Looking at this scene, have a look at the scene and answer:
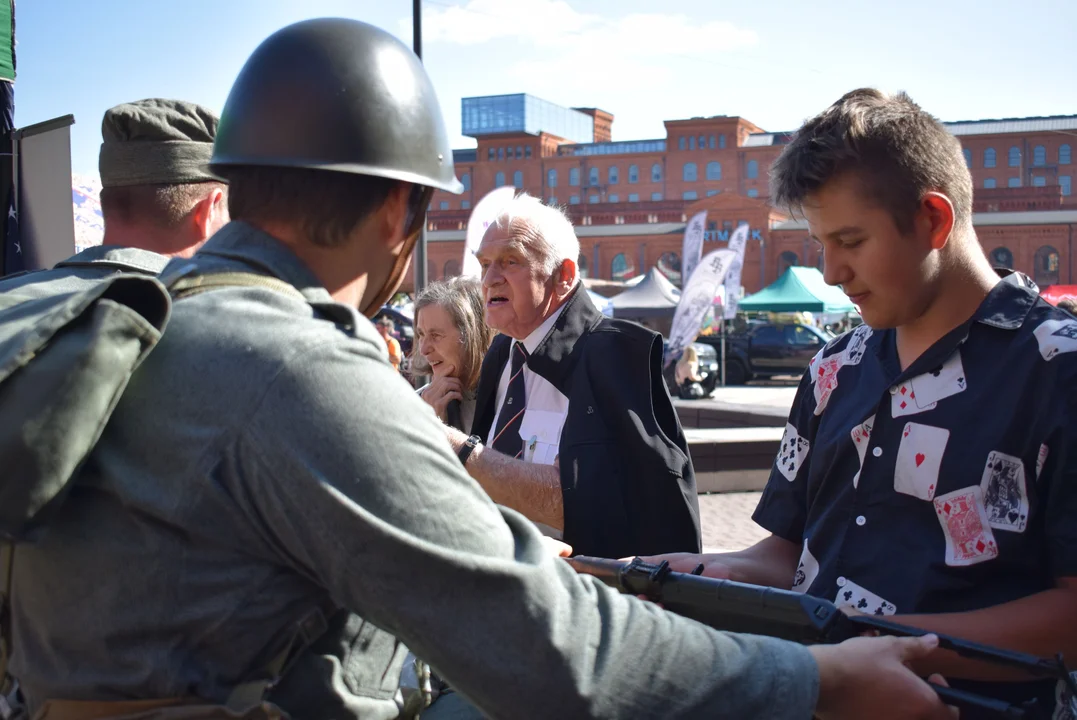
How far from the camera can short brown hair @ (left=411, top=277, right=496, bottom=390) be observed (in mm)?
4473

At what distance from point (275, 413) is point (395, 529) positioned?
8.0 inches

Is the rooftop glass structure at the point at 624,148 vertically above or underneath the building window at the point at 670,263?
above

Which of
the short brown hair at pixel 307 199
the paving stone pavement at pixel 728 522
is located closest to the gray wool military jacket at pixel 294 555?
the short brown hair at pixel 307 199

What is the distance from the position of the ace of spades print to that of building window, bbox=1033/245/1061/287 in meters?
66.2

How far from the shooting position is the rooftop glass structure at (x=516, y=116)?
10338 centimetres

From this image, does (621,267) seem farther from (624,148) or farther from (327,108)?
(327,108)

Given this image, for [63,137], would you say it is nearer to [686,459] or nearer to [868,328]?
[686,459]

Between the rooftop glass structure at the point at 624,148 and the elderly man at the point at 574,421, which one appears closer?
the elderly man at the point at 574,421

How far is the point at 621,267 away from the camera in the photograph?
70688mm

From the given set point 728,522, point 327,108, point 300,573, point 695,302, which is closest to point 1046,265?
point 695,302

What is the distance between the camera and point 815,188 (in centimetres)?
220

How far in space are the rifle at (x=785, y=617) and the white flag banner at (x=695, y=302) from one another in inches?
642

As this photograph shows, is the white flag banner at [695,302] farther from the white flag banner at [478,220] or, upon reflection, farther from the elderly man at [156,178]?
the elderly man at [156,178]

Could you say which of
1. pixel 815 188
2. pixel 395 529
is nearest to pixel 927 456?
pixel 815 188
